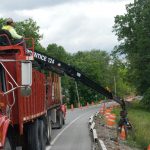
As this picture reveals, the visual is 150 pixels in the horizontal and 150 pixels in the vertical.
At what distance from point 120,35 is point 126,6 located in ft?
13.6

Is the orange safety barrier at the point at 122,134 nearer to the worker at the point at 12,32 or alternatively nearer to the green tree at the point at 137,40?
the worker at the point at 12,32

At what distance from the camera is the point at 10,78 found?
1095cm

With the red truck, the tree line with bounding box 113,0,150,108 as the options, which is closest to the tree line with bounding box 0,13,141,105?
the tree line with bounding box 113,0,150,108

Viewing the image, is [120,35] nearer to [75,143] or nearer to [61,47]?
[61,47]

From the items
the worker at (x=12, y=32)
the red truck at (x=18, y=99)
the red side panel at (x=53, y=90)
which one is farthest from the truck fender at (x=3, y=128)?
the red side panel at (x=53, y=90)

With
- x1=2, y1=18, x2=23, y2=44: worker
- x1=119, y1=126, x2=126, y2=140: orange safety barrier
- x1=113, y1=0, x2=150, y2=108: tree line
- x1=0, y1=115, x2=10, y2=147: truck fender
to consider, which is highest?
x1=113, y1=0, x2=150, y2=108: tree line

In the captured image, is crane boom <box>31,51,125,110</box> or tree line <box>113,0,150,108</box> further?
tree line <box>113,0,150,108</box>

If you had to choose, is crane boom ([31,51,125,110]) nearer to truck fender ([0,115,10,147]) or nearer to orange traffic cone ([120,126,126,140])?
orange traffic cone ([120,126,126,140])

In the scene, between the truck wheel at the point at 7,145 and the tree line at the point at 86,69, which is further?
the tree line at the point at 86,69

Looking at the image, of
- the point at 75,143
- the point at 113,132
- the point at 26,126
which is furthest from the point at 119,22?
the point at 26,126

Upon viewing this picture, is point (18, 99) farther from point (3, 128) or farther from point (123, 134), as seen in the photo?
A: point (123, 134)

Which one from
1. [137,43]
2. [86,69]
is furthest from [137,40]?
[86,69]

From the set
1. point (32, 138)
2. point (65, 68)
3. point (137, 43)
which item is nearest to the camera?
point (32, 138)

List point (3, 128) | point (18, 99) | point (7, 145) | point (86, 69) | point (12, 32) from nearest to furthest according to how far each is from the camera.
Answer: point (3, 128) → point (7, 145) → point (18, 99) → point (12, 32) → point (86, 69)
